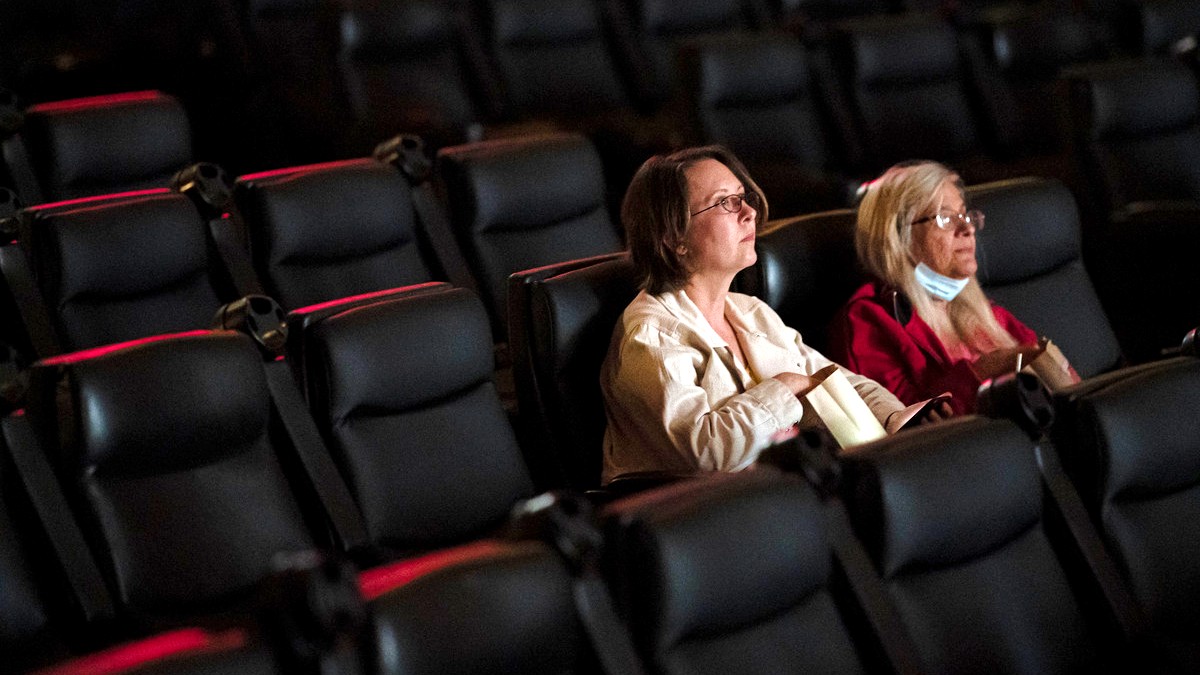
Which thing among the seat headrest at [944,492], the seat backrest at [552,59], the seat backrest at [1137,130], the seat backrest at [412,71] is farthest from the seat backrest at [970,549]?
the seat backrest at [552,59]

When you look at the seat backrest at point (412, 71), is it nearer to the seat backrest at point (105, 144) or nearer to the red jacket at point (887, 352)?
the seat backrest at point (105, 144)

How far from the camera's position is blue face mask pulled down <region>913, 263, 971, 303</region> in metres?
1.98

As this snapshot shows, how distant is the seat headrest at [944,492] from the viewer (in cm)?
121

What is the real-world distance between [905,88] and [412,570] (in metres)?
2.72

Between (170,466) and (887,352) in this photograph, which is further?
(887,352)

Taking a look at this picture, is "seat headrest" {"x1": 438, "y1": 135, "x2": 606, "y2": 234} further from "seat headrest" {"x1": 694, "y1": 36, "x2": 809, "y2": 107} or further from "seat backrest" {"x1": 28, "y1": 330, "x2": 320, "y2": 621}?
"seat backrest" {"x1": 28, "y1": 330, "x2": 320, "y2": 621}

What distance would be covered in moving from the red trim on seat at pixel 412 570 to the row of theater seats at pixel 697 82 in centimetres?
202

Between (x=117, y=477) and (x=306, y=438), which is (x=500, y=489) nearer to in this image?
(x=306, y=438)

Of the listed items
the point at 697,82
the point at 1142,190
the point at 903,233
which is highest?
the point at 697,82

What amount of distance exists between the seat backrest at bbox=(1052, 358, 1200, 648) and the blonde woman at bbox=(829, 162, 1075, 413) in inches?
16.1

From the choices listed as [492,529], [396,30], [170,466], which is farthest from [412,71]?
[170,466]

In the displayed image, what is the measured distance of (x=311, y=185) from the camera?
2.09 metres

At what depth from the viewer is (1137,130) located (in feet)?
9.63

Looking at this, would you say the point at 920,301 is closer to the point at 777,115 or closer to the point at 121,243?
the point at 121,243
